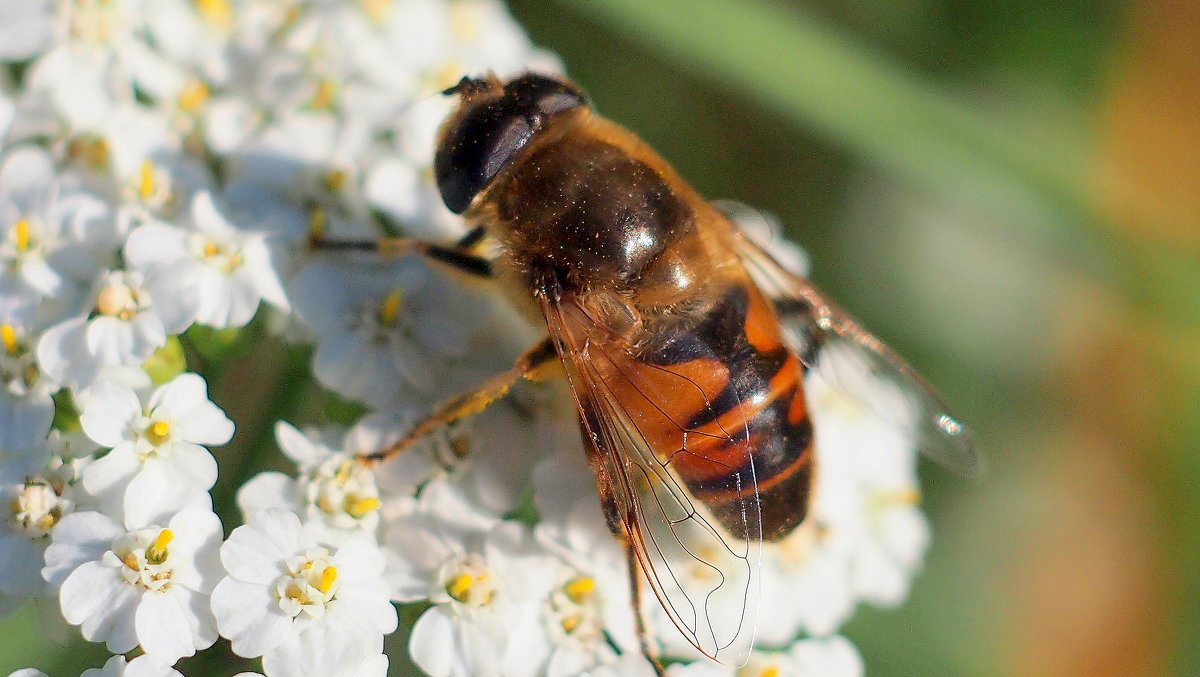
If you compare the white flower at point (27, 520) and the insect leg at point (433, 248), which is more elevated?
the insect leg at point (433, 248)

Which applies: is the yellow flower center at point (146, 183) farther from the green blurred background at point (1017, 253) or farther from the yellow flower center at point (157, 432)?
the green blurred background at point (1017, 253)

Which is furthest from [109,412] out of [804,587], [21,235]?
[804,587]

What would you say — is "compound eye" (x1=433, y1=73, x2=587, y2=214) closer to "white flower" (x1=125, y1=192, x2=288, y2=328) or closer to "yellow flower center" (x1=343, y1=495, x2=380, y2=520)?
"white flower" (x1=125, y1=192, x2=288, y2=328)

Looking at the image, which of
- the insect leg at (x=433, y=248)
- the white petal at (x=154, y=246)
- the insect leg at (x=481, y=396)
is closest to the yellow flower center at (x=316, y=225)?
the insect leg at (x=433, y=248)

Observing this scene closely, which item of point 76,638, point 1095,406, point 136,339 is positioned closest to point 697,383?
point 136,339

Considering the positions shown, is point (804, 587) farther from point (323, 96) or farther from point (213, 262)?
point (323, 96)

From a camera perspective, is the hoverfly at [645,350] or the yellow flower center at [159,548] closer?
the yellow flower center at [159,548]
